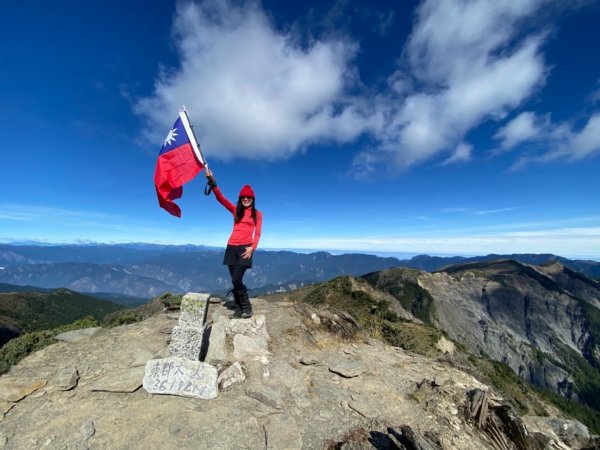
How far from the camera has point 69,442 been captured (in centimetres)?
614

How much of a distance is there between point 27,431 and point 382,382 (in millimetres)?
8701

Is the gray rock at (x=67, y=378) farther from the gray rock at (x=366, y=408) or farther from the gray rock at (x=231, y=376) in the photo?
the gray rock at (x=366, y=408)

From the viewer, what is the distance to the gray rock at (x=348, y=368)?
33.2 ft

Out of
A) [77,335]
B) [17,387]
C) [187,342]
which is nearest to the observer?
[17,387]

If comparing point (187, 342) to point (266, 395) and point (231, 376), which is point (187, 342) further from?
point (266, 395)

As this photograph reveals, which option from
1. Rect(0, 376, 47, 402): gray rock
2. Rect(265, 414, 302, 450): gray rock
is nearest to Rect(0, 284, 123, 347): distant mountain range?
Rect(0, 376, 47, 402): gray rock

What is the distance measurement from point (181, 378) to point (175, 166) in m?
6.58

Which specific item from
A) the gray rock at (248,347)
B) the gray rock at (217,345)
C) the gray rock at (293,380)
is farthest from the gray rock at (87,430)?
the gray rock at (293,380)

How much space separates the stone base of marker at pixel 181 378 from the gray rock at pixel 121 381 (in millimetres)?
412

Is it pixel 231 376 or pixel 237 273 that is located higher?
pixel 237 273

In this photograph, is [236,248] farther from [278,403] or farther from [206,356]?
[278,403]

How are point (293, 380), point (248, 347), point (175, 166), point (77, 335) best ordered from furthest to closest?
1. point (77, 335)
2. point (175, 166)
3. point (248, 347)
4. point (293, 380)

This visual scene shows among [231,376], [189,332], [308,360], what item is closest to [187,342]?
[189,332]

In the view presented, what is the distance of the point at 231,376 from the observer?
29.0 ft
